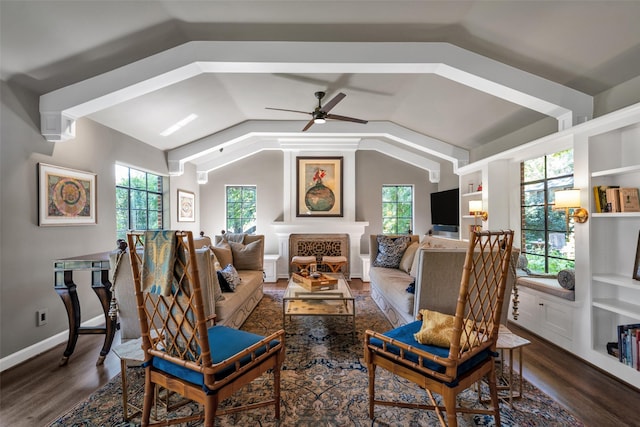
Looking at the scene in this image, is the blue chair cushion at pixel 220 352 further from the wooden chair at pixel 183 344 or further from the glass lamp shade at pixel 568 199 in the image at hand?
the glass lamp shade at pixel 568 199

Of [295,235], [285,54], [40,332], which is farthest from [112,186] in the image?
[295,235]

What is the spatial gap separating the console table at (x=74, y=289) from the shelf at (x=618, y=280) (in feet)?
13.6

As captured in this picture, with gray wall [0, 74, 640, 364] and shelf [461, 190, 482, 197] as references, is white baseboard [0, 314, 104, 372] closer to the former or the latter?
gray wall [0, 74, 640, 364]

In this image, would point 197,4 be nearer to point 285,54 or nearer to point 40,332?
point 285,54

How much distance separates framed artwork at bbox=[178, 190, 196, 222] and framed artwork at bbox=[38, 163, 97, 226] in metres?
2.06

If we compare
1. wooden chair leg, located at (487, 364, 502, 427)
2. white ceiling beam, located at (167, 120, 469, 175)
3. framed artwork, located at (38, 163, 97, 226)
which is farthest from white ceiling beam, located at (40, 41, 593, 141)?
wooden chair leg, located at (487, 364, 502, 427)

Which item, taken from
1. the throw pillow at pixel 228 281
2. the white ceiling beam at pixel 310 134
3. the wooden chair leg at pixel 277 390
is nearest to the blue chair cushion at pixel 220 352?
the wooden chair leg at pixel 277 390

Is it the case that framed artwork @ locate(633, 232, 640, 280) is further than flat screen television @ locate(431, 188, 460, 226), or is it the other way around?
flat screen television @ locate(431, 188, 460, 226)

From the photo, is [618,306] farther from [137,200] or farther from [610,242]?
[137,200]

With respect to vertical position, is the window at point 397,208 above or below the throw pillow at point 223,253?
above

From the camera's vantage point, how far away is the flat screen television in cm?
516

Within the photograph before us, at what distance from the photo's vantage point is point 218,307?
8.47 ft

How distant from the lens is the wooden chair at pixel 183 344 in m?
1.33

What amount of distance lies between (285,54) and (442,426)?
3140 mm
